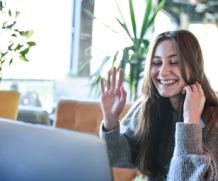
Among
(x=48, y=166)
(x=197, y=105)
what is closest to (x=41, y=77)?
(x=197, y=105)

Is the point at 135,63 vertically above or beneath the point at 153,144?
above

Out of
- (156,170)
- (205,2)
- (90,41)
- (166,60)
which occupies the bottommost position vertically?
(156,170)

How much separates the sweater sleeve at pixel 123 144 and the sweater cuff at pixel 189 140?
0.31 metres

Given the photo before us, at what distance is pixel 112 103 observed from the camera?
48.7 inches

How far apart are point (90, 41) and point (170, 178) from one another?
93.3 inches

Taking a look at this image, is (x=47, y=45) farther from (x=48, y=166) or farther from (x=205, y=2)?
(x=48, y=166)

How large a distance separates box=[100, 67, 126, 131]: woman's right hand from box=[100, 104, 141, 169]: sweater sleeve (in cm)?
3

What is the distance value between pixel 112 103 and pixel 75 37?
81.7 inches

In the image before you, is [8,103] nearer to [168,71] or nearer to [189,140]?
[168,71]

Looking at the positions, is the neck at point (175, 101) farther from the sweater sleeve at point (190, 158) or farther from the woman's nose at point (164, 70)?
the sweater sleeve at point (190, 158)

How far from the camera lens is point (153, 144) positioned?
1.27 metres

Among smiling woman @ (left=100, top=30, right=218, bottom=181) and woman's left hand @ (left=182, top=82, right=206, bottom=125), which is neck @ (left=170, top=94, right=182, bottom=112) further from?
woman's left hand @ (left=182, top=82, right=206, bottom=125)

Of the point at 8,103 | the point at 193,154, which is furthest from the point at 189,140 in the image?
the point at 8,103

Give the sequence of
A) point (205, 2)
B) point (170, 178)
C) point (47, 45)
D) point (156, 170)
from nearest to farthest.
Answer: point (170, 178) < point (156, 170) < point (205, 2) < point (47, 45)
